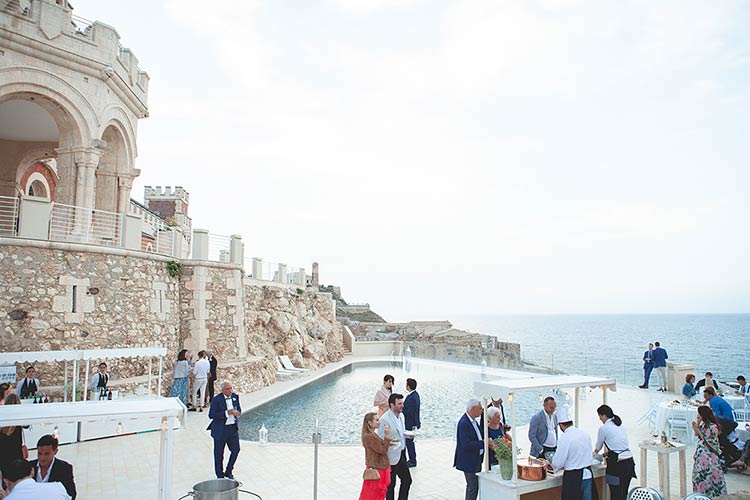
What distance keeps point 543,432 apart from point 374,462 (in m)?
2.92

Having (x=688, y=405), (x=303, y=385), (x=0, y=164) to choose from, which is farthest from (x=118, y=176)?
(x=688, y=405)

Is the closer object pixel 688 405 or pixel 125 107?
pixel 688 405

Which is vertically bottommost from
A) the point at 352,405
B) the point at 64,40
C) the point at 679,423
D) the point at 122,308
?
the point at 352,405

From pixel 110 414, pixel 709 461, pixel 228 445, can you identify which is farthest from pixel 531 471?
pixel 110 414

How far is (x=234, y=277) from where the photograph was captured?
67.9 feet

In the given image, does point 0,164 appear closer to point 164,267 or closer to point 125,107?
point 125,107

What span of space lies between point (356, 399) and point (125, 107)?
527 inches

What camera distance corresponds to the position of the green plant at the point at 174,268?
59.7 ft

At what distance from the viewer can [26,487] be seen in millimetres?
4988

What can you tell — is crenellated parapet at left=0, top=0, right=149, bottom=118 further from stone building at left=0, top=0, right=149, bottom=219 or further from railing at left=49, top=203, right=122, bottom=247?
railing at left=49, top=203, right=122, bottom=247

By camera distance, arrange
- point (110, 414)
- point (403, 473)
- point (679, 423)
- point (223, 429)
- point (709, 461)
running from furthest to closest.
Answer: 1. point (679, 423)
2. point (223, 429)
3. point (709, 461)
4. point (403, 473)
5. point (110, 414)

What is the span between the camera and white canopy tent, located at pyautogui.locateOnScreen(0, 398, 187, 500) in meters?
5.77

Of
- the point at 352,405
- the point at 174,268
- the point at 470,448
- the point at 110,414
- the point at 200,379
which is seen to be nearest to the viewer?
the point at 110,414

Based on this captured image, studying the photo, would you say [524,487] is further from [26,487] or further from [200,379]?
[200,379]
